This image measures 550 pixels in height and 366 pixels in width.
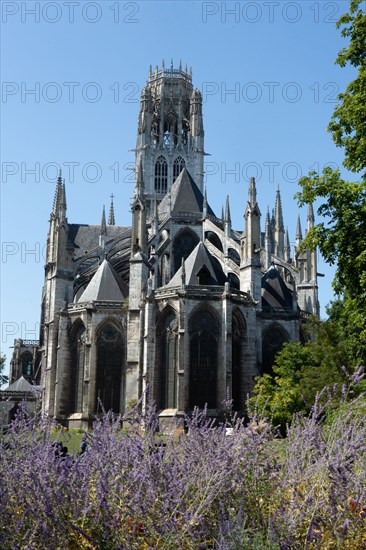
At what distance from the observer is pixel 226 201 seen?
5209 cm

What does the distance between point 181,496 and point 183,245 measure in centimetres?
4032

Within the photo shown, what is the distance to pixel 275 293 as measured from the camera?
4469cm

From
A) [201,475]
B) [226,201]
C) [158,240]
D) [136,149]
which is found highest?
[136,149]

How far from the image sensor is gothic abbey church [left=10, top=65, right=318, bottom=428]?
38031 mm

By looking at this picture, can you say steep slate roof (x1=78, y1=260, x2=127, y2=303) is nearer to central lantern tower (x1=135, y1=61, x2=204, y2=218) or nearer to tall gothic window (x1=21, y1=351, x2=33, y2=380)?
central lantern tower (x1=135, y1=61, x2=204, y2=218)

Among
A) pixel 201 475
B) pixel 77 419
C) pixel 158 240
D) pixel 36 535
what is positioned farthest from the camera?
pixel 158 240

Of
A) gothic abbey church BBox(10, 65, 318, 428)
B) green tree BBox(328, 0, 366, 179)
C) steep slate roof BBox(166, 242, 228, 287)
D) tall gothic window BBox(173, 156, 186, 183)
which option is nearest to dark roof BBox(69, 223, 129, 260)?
gothic abbey church BBox(10, 65, 318, 428)

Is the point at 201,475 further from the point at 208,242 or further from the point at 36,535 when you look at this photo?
the point at 208,242

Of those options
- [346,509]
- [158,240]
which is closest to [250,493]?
[346,509]

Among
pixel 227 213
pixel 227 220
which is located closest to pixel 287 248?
pixel 227 213

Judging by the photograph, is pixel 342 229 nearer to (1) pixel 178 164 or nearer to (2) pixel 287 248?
(2) pixel 287 248

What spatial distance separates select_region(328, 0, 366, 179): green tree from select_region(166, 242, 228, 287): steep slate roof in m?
21.3

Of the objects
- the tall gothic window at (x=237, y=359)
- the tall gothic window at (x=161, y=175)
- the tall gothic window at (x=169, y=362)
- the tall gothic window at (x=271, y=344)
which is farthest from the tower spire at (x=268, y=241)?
the tall gothic window at (x=169, y=362)

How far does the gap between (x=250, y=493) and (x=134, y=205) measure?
36.3m
